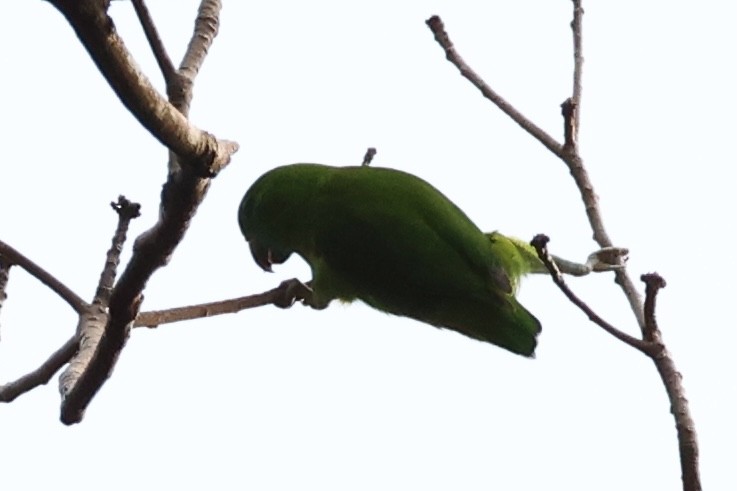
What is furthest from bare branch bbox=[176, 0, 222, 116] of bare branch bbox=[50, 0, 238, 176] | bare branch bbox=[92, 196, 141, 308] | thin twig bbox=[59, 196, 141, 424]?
bare branch bbox=[92, 196, 141, 308]

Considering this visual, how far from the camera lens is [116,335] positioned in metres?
2.76

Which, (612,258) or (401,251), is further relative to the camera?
(401,251)

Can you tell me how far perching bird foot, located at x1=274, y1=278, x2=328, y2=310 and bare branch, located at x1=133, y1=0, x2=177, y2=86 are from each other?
125 centimetres

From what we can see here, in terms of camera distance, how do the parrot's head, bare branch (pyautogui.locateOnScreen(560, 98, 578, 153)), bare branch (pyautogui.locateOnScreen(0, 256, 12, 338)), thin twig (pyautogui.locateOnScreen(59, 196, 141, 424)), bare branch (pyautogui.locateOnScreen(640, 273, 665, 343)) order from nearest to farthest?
bare branch (pyautogui.locateOnScreen(640, 273, 665, 343)), thin twig (pyautogui.locateOnScreen(59, 196, 141, 424)), bare branch (pyautogui.locateOnScreen(560, 98, 578, 153)), bare branch (pyautogui.locateOnScreen(0, 256, 12, 338)), the parrot's head

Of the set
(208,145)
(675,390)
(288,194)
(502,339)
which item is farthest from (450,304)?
(208,145)

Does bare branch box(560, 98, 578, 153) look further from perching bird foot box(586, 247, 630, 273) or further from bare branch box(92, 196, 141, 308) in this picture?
bare branch box(92, 196, 141, 308)

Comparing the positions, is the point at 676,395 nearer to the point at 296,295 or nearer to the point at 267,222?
the point at 296,295

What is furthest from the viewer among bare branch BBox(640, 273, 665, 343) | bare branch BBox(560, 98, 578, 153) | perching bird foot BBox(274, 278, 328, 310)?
perching bird foot BBox(274, 278, 328, 310)

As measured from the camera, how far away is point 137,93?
210 centimetres

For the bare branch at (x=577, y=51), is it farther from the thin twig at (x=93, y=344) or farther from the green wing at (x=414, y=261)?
the thin twig at (x=93, y=344)

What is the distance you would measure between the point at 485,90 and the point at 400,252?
0.71 metres

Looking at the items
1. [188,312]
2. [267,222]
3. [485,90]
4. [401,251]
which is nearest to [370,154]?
[267,222]

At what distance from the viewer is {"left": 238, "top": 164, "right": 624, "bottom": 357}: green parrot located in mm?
3811

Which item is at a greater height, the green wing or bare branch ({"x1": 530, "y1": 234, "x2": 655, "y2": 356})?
the green wing
